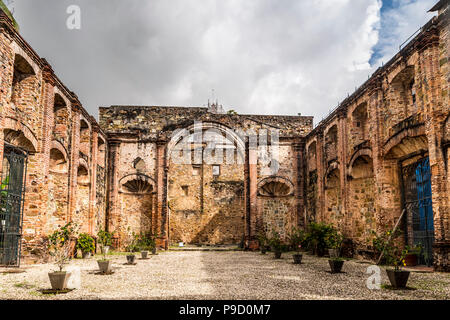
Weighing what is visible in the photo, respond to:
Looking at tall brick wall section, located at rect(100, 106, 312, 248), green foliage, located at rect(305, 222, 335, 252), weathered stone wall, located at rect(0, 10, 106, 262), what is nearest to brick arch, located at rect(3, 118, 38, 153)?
weathered stone wall, located at rect(0, 10, 106, 262)

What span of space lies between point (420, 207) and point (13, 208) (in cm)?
1206

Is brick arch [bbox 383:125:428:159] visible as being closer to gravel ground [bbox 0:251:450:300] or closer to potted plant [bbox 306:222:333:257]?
gravel ground [bbox 0:251:450:300]

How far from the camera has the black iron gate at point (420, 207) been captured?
1140 centimetres

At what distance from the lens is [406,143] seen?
11.8 metres

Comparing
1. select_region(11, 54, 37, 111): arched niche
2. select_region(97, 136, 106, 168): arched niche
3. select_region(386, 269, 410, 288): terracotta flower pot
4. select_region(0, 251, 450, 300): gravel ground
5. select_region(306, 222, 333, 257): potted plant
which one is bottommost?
select_region(0, 251, 450, 300): gravel ground

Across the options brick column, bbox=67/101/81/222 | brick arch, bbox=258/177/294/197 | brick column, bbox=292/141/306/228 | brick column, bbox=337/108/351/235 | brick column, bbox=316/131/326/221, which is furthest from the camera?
brick arch, bbox=258/177/294/197

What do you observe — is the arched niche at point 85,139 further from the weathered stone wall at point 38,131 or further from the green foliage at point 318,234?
the green foliage at point 318,234

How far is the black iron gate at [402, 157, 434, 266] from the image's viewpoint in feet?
37.4

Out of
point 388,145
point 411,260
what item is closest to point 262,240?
point 411,260

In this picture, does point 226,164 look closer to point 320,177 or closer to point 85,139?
point 320,177

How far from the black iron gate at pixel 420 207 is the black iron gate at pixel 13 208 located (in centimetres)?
1175

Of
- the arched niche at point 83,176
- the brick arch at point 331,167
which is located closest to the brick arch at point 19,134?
the arched niche at point 83,176

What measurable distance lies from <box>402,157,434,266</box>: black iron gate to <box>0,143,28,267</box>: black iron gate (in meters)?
11.8

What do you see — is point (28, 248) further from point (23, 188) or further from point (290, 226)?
point (290, 226)
